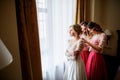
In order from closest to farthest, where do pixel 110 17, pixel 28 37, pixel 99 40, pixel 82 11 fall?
1. pixel 28 37
2. pixel 99 40
3. pixel 82 11
4. pixel 110 17

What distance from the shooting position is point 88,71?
235 cm

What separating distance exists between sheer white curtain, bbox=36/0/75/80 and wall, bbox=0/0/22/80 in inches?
23.2

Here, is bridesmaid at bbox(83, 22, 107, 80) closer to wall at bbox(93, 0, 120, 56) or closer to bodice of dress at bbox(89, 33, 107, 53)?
bodice of dress at bbox(89, 33, 107, 53)

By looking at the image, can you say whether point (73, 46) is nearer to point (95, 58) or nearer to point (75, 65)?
point (75, 65)

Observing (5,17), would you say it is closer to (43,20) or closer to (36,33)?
(36,33)

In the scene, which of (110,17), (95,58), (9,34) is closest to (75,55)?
(95,58)

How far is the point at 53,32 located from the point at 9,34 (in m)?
0.95

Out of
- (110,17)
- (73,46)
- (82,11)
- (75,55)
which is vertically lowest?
(75,55)

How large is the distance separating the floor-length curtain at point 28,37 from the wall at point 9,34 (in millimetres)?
80

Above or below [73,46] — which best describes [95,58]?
below

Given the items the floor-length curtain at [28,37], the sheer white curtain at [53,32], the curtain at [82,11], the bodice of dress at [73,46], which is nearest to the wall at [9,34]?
the floor-length curtain at [28,37]

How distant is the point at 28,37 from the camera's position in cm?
159

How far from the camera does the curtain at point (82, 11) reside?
2.69 metres

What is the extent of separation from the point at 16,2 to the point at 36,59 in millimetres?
721
